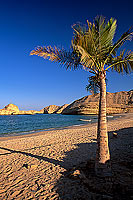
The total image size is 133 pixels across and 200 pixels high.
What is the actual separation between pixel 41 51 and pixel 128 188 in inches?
210

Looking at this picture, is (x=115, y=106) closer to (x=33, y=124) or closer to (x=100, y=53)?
(x=33, y=124)

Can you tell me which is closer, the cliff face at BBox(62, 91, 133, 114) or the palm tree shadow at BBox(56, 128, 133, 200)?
the palm tree shadow at BBox(56, 128, 133, 200)

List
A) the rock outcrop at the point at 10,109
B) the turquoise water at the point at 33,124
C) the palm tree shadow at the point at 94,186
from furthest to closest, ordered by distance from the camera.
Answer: the rock outcrop at the point at 10,109 < the turquoise water at the point at 33,124 < the palm tree shadow at the point at 94,186

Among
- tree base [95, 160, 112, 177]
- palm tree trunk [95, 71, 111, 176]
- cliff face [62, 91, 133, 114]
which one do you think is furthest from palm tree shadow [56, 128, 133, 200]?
cliff face [62, 91, 133, 114]

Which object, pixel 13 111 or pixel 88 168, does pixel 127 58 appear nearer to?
pixel 88 168

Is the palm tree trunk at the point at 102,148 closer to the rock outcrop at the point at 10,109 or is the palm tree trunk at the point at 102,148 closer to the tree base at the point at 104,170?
the tree base at the point at 104,170

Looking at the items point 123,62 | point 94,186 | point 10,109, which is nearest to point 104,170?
point 94,186

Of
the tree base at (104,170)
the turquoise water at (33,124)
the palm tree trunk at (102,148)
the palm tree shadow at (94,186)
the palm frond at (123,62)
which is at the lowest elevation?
the turquoise water at (33,124)

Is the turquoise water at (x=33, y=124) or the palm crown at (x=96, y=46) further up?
the palm crown at (x=96, y=46)

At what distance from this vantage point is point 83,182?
3.74 meters

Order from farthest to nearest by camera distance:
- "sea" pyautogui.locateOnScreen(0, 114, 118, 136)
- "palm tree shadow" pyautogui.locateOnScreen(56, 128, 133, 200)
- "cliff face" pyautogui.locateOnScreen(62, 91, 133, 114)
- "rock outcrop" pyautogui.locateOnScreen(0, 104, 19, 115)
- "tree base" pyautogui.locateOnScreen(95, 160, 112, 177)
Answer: "rock outcrop" pyautogui.locateOnScreen(0, 104, 19, 115) → "cliff face" pyautogui.locateOnScreen(62, 91, 133, 114) → "sea" pyautogui.locateOnScreen(0, 114, 118, 136) → "tree base" pyautogui.locateOnScreen(95, 160, 112, 177) → "palm tree shadow" pyautogui.locateOnScreen(56, 128, 133, 200)

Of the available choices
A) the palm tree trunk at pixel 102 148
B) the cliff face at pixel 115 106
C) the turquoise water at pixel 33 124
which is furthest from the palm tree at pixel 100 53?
the cliff face at pixel 115 106

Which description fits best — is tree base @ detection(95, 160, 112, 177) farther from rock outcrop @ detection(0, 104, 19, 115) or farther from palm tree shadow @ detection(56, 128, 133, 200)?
rock outcrop @ detection(0, 104, 19, 115)

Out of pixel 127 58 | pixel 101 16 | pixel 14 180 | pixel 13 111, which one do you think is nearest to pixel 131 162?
pixel 127 58
